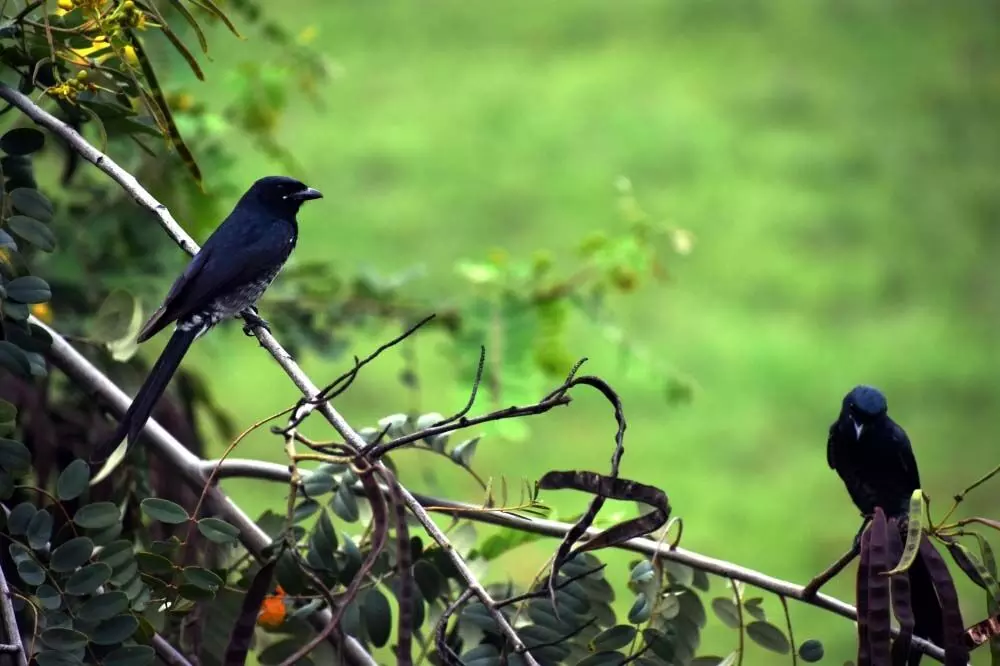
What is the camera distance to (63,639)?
1377 millimetres

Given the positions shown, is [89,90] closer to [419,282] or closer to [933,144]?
[419,282]

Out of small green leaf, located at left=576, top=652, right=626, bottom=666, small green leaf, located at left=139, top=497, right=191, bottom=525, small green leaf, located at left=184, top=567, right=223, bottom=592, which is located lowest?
small green leaf, located at left=184, top=567, right=223, bottom=592

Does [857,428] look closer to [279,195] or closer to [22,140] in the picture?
[279,195]

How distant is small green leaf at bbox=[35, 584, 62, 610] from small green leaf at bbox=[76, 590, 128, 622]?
3 centimetres

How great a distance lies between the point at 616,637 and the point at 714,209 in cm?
481

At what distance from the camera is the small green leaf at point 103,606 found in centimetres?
141

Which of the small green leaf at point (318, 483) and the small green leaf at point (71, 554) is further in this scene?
the small green leaf at point (318, 483)

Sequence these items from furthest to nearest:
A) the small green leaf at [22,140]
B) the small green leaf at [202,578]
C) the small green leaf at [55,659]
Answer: the small green leaf at [22,140] < the small green leaf at [202,578] < the small green leaf at [55,659]

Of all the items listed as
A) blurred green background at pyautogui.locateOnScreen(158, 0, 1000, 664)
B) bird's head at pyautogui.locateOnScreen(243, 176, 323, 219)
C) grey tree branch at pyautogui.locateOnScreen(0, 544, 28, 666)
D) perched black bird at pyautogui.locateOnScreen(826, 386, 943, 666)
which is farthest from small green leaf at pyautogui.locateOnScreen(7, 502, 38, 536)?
blurred green background at pyautogui.locateOnScreen(158, 0, 1000, 664)

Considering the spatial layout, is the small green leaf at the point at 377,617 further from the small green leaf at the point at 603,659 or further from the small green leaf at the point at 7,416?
the small green leaf at the point at 7,416

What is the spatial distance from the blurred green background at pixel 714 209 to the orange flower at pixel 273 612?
2.08m

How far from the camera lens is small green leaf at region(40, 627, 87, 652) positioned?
54.1 inches

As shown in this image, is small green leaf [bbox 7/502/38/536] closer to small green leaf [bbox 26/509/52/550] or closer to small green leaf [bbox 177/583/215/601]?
small green leaf [bbox 26/509/52/550]

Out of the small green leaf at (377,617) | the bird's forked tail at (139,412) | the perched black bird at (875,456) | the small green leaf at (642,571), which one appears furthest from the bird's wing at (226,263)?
the perched black bird at (875,456)
